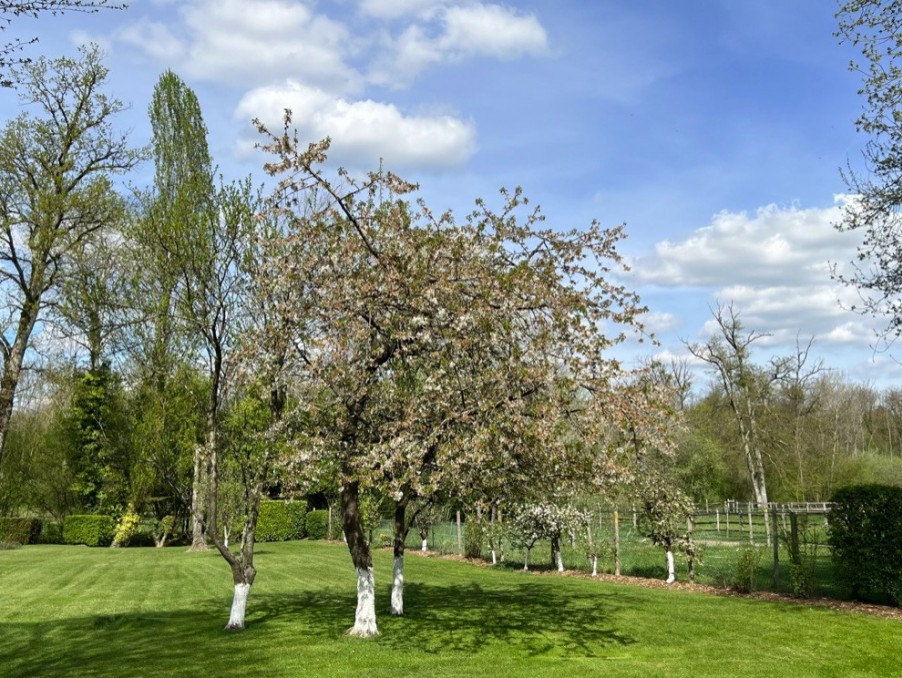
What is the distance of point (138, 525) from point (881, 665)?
29.9 m

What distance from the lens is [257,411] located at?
12.8 m

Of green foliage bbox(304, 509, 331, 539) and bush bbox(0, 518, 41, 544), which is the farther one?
green foliage bbox(304, 509, 331, 539)

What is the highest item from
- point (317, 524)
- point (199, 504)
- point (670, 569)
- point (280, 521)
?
point (199, 504)

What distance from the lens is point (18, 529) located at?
3138 centimetres

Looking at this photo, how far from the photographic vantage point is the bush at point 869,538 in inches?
486

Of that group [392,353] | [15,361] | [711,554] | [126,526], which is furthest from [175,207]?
[126,526]

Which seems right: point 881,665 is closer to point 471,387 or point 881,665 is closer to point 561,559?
point 471,387

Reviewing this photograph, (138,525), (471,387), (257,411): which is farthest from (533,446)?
(138,525)

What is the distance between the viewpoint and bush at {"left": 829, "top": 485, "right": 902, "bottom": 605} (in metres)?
12.3

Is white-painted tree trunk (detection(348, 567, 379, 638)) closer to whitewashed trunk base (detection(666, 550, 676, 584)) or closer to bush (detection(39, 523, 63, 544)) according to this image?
whitewashed trunk base (detection(666, 550, 676, 584))

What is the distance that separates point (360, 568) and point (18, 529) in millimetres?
28643

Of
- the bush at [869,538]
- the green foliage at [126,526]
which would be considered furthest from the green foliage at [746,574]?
the green foliage at [126,526]

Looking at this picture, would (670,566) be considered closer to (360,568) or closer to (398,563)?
(398,563)

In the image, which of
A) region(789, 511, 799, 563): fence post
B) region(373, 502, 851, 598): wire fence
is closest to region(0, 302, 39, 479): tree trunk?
region(373, 502, 851, 598): wire fence
